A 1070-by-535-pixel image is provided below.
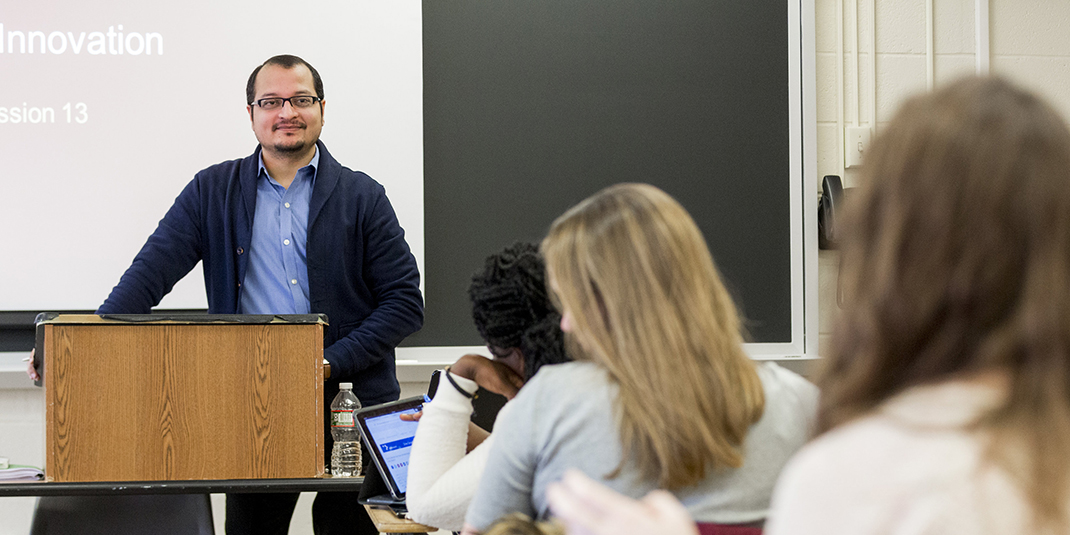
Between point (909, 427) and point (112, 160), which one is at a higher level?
point (112, 160)

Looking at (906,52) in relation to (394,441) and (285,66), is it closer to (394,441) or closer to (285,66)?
(285,66)

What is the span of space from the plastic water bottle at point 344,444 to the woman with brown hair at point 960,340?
175 cm

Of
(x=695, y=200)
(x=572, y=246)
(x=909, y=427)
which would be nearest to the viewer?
(x=909, y=427)

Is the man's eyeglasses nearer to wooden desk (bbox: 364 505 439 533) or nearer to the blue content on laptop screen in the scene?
the blue content on laptop screen

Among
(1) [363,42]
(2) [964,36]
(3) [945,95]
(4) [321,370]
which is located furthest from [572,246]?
(2) [964,36]

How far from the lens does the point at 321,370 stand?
6.91 ft

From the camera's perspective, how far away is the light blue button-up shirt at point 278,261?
2.75 m

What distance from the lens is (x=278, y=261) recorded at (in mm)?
2773

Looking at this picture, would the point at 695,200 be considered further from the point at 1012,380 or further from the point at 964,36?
the point at 1012,380

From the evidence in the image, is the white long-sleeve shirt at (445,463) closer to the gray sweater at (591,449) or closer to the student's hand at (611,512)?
the gray sweater at (591,449)

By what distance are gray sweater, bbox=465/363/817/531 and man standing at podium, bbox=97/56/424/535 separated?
5.06 ft

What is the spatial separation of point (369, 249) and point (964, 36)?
8.82 ft

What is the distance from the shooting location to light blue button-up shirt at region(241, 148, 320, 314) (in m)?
2.75

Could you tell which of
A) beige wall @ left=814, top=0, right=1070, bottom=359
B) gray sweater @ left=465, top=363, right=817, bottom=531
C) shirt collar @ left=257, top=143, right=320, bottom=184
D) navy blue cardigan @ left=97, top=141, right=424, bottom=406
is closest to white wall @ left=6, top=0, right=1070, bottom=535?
beige wall @ left=814, top=0, right=1070, bottom=359
